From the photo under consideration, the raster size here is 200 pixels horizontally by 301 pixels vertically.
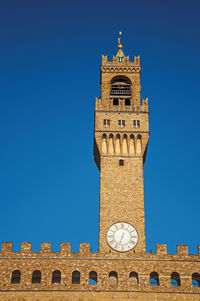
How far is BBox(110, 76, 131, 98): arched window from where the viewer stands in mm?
51188

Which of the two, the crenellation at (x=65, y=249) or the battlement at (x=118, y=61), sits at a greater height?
→ the battlement at (x=118, y=61)

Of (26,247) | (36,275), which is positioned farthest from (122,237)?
(26,247)

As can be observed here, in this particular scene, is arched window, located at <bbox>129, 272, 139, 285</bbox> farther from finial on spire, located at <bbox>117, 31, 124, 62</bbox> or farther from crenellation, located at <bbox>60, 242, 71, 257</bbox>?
finial on spire, located at <bbox>117, 31, 124, 62</bbox>

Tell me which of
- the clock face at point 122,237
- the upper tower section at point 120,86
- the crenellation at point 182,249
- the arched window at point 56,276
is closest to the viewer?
the arched window at point 56,276

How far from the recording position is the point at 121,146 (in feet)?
154

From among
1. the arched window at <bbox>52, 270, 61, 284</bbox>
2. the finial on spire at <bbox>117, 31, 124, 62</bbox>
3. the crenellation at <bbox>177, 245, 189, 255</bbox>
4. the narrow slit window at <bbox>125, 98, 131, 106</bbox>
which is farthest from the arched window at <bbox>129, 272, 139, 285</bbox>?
the finial on spire at <bbox>117, 31, 124, 62</bbox>

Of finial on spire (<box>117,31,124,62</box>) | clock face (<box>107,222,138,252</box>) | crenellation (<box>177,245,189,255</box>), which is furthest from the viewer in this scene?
finial on spire (<box>117,31,124,62</box>)

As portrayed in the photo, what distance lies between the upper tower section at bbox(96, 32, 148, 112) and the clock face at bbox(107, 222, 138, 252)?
1312cm

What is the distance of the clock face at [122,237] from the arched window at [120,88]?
15326mm

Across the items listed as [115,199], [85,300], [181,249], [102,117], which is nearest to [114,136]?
[102,117]

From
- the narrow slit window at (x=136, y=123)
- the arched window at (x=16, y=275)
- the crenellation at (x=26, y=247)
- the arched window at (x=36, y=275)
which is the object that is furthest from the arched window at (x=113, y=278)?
the narrow slit window at (x=136, y=123)

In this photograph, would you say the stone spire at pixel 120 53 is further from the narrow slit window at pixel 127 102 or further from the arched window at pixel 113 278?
the arched window at pixel 113 278

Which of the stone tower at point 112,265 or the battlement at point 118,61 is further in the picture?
the battlement at point 118,61

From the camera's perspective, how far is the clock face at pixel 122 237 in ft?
136
